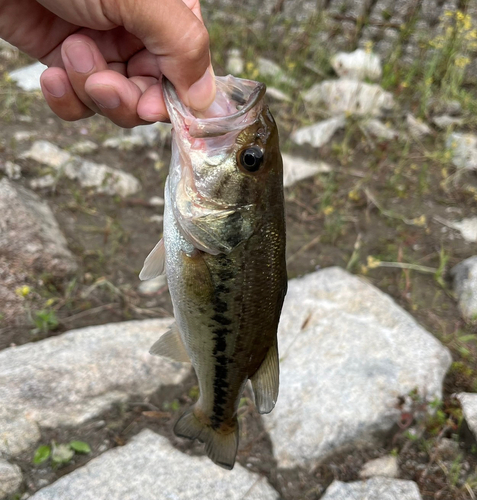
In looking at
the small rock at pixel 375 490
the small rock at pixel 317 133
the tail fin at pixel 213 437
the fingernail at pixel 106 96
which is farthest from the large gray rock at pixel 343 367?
the small rock at pixel 317 133

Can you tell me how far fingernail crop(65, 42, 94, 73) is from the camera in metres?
2.17

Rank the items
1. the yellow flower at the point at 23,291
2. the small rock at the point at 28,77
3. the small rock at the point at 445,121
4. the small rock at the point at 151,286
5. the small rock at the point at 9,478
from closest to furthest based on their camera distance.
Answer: the small rock at the point at 9,478, the yellow flower at the point at 23,291, the small rock at the point at 151,286, the small rock at the point at 28,77, the small rock at the point at 445,121

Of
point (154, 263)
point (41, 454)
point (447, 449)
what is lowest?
point (447, 449)

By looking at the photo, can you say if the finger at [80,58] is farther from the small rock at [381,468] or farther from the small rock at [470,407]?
the small rock at [470,407]

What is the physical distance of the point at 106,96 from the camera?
7.11 ft

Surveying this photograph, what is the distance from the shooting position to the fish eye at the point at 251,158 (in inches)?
72.6

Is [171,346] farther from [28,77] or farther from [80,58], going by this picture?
[28,77]

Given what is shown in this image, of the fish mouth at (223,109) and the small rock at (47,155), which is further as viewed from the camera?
the small rock at (47,155)

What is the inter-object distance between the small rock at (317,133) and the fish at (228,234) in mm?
4171

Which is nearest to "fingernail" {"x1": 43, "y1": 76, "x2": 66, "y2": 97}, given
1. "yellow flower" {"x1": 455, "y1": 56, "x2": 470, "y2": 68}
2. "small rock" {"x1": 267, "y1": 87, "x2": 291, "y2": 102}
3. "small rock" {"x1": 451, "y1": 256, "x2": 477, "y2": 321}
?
"small rock" {"x1": 451, "y1": 256, "x2": 477, "y2": 321}

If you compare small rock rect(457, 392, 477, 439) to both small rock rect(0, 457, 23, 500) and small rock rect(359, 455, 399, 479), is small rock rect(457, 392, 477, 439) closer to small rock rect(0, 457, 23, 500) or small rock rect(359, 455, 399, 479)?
small rock rect(359, 455, 399, 479)

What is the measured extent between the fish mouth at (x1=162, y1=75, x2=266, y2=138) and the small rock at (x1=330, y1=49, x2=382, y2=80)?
17.5 feet

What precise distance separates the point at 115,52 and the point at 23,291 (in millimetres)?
1868

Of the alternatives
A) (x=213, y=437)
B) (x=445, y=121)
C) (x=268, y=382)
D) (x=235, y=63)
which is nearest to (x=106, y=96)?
(x=268, y=382)
